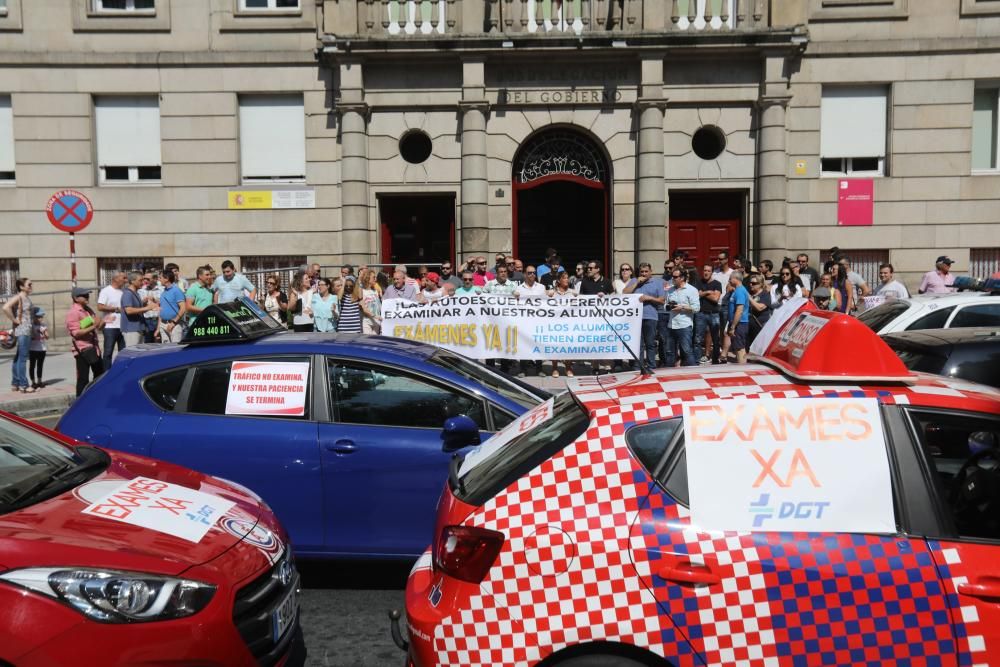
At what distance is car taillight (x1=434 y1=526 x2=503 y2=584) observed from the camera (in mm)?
3098

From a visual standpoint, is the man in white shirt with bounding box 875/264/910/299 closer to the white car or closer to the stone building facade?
the white car

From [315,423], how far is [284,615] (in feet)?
5.08

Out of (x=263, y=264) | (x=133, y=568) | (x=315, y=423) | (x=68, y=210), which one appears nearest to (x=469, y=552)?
(x=133, y=568)

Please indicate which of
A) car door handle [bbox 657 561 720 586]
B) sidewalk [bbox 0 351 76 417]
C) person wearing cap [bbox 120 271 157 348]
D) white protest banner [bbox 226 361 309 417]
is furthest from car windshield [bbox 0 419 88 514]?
person wearing cap [bbox 120 271 157 348]

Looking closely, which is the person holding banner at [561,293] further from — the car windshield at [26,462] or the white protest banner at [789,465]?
the white protest banner at [789,465]

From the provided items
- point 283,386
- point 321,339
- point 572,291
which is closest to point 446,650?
point 283,386

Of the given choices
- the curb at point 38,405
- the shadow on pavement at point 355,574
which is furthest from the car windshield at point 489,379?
the curb at point 38,405

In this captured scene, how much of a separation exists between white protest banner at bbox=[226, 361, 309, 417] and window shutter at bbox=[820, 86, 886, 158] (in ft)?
55.3

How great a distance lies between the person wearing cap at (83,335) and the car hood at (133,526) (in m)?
8.61

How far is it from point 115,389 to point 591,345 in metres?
8.43

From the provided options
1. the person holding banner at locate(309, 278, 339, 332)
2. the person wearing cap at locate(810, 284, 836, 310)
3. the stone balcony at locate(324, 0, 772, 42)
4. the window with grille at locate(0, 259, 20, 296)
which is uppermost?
the stone balcony at locate(324, 0, 772, 42)

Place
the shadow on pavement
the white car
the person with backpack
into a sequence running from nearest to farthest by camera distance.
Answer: the shadow on pavement
the white car
the person with backpack

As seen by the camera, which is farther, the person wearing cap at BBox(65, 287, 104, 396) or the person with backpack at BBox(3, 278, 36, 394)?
the person with backpack at BBox(3, 278, 36, 394)

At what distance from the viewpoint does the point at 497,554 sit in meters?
3.08
